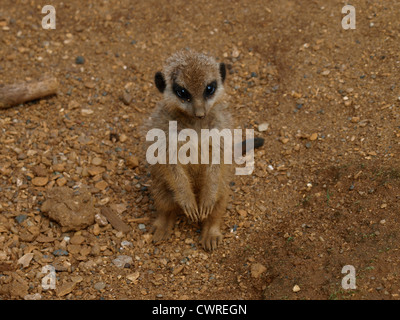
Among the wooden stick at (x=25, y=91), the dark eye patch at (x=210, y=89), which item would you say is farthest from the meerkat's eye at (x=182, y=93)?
the wooden stick at (x=25, y=91)

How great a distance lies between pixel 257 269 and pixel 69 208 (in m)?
1.63

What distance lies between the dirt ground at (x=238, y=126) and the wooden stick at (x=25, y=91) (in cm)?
11

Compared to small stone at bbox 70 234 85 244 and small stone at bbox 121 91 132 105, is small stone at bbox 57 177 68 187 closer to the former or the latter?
small stone at bbox 70 234 85 244

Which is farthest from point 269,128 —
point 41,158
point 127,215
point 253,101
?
point 41,158

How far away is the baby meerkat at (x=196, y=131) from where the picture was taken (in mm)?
3689

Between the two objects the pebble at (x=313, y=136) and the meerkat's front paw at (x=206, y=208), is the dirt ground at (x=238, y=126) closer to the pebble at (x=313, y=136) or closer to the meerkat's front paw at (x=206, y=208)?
the pebble at (x=313, y=136)

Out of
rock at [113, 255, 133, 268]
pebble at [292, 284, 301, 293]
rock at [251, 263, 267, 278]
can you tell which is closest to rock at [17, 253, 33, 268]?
rock at [113, 255, 133, 268]

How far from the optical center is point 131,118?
5.30m

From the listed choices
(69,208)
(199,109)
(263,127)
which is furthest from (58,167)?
(263,127)

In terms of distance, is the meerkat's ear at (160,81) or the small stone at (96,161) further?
the small stone at (96,161)

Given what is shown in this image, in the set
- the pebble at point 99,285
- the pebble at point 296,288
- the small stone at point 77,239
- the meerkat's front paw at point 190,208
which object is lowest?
the pebble at point 296,288

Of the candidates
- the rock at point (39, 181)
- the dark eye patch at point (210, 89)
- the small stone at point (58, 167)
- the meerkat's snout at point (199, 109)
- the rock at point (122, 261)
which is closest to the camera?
the meerkat's snout at point (199, 109)

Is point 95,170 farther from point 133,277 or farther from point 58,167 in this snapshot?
Result: point 133,277

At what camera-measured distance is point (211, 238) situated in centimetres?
423
